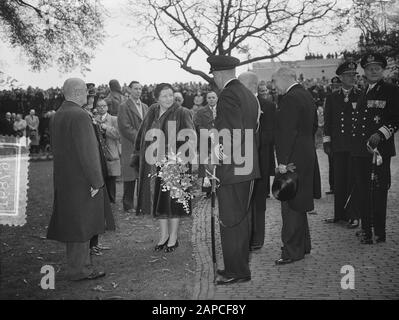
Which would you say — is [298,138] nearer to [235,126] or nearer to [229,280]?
[235,126]

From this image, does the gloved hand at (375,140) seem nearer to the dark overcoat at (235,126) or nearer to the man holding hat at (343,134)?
the man holding hat at (343,134)

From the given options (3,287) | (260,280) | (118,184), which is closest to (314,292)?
(260,280)

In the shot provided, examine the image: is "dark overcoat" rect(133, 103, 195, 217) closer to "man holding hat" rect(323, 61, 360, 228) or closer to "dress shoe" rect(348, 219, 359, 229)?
"man holding hat" rect(323, 61, 360, 228)

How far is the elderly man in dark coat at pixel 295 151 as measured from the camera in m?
6.76

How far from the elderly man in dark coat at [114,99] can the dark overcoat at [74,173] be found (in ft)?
23.9

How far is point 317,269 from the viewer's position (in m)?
6.55

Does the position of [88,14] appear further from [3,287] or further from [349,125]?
[3,287]

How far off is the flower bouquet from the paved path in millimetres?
844

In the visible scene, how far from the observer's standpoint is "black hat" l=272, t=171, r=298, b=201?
661cm

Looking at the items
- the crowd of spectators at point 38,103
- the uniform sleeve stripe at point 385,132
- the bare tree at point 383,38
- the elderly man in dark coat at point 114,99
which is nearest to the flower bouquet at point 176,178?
the uniform sleeve stripe at point 385,132

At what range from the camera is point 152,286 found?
6023 millimetres

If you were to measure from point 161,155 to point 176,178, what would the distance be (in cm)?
47

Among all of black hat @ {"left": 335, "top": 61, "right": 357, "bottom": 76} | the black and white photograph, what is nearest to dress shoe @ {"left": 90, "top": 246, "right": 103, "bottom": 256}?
the black and white photograph

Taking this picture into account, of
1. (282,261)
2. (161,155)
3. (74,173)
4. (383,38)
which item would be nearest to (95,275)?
(74,173)
